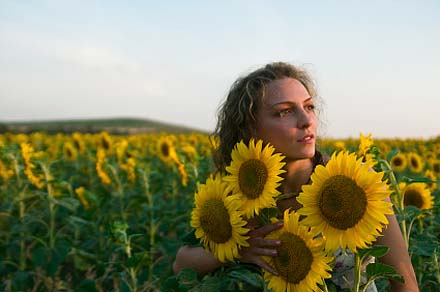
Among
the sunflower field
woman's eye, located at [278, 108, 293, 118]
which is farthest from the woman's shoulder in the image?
woman's eye, located at [278, 108, 293, 118]

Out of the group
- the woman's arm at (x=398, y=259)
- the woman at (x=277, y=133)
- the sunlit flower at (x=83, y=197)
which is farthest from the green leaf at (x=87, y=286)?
the sunlit flower at (x=83, y=197)

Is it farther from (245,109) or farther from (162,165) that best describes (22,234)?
(162,165)

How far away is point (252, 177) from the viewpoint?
1818 millimetres

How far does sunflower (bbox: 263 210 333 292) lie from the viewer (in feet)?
5.31

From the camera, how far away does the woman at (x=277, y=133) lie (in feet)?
6.52

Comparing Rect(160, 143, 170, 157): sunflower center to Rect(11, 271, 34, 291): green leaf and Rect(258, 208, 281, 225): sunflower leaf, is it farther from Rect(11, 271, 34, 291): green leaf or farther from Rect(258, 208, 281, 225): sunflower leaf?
Rect(258, 208, 281, 225): sunflower leaf

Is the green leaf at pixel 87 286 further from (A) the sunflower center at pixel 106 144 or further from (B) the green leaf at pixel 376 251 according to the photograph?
(A) the sunflower center at pixel 106 144

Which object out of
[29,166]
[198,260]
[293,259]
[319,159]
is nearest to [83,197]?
[29,166]

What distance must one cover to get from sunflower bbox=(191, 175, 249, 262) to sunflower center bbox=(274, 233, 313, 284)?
0.43 ft

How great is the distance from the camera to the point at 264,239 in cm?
175

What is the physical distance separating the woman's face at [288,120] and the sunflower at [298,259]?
43cm

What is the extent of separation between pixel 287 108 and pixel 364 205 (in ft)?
2.31

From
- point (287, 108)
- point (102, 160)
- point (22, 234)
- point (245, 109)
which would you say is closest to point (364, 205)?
point (287, 108)

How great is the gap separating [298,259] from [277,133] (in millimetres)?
590
